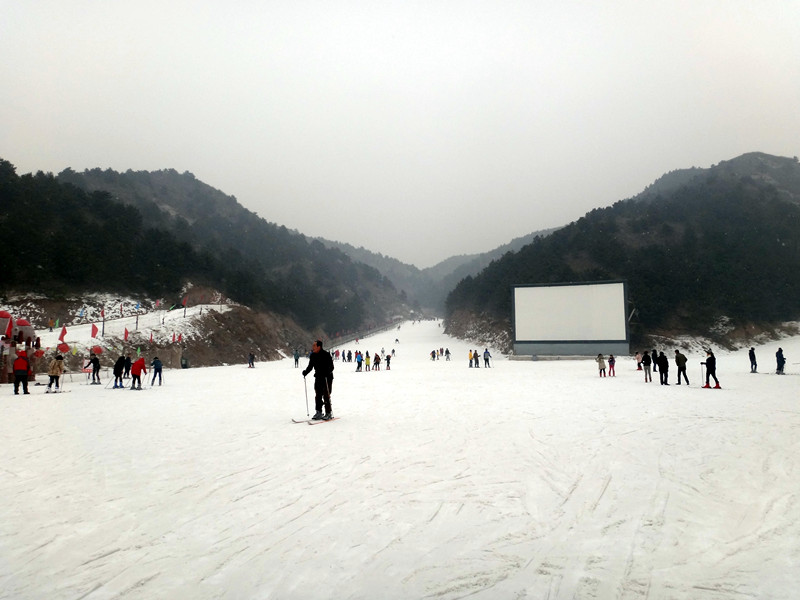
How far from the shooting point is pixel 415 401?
1452 centimetres

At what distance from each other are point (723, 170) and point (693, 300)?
82205 mm

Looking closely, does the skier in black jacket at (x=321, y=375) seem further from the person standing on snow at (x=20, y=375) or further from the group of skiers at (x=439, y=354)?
the group of skiers at (x=439, y=354)

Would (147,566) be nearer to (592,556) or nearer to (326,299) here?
(592,556)

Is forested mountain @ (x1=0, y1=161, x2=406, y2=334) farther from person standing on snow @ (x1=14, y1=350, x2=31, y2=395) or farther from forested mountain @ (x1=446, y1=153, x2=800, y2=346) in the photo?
person standing on snow @ (x1=14, y1=350, x2=31, y2=395)

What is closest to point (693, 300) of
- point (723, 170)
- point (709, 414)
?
point (709, 414)

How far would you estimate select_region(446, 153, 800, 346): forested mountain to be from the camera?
213ft

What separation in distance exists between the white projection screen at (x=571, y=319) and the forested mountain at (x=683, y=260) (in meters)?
21.8

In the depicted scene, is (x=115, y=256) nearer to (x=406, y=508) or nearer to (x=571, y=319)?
(x=571, y=319)

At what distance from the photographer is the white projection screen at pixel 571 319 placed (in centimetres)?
4353

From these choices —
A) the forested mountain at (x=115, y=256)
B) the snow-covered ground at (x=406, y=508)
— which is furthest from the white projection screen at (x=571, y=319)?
the forested mountain at (x=115, y=256)

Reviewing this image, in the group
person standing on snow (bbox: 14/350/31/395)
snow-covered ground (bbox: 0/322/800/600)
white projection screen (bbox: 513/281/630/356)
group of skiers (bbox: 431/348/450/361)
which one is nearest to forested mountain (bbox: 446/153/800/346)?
group of skiers (bbox: 431/348/450/361)

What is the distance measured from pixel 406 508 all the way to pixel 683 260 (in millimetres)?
82227

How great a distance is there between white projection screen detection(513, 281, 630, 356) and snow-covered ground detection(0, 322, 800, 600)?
113 feet

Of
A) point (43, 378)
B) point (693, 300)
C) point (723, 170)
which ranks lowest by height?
point (43, 378)
